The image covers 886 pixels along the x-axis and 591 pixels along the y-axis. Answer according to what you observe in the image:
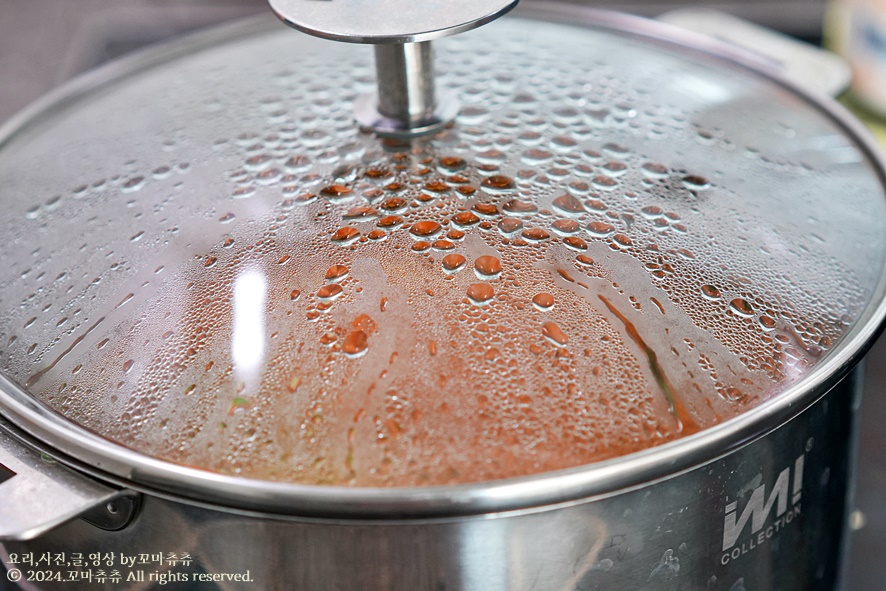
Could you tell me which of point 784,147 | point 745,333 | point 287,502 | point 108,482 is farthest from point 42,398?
point 784,147

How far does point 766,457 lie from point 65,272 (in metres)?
0.55

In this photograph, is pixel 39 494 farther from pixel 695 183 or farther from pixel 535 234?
pixel 695 183

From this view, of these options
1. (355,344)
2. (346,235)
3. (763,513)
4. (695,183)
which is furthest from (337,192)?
(763,513)

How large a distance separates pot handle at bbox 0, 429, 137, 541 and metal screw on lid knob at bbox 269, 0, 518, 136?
369 millimetres

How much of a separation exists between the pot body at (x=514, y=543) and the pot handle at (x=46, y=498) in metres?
0.02

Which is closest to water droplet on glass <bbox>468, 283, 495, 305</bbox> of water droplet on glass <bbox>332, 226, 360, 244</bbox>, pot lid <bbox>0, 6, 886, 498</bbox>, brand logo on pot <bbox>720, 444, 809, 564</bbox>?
pot lid <bbox>0, 6, 886, 498</bbox>

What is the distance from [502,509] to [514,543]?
4cm

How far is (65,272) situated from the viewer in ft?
2.43

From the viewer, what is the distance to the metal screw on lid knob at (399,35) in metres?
0.72

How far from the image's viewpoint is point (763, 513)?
68 centimetres

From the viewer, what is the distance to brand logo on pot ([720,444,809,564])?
0.66 m

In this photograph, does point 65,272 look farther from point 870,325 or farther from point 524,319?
point 870,325

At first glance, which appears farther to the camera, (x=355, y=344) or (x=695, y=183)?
(x=695, y=183)

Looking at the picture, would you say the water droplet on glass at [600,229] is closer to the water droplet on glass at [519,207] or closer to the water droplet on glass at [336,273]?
the water droplet on glass at [519,207]
